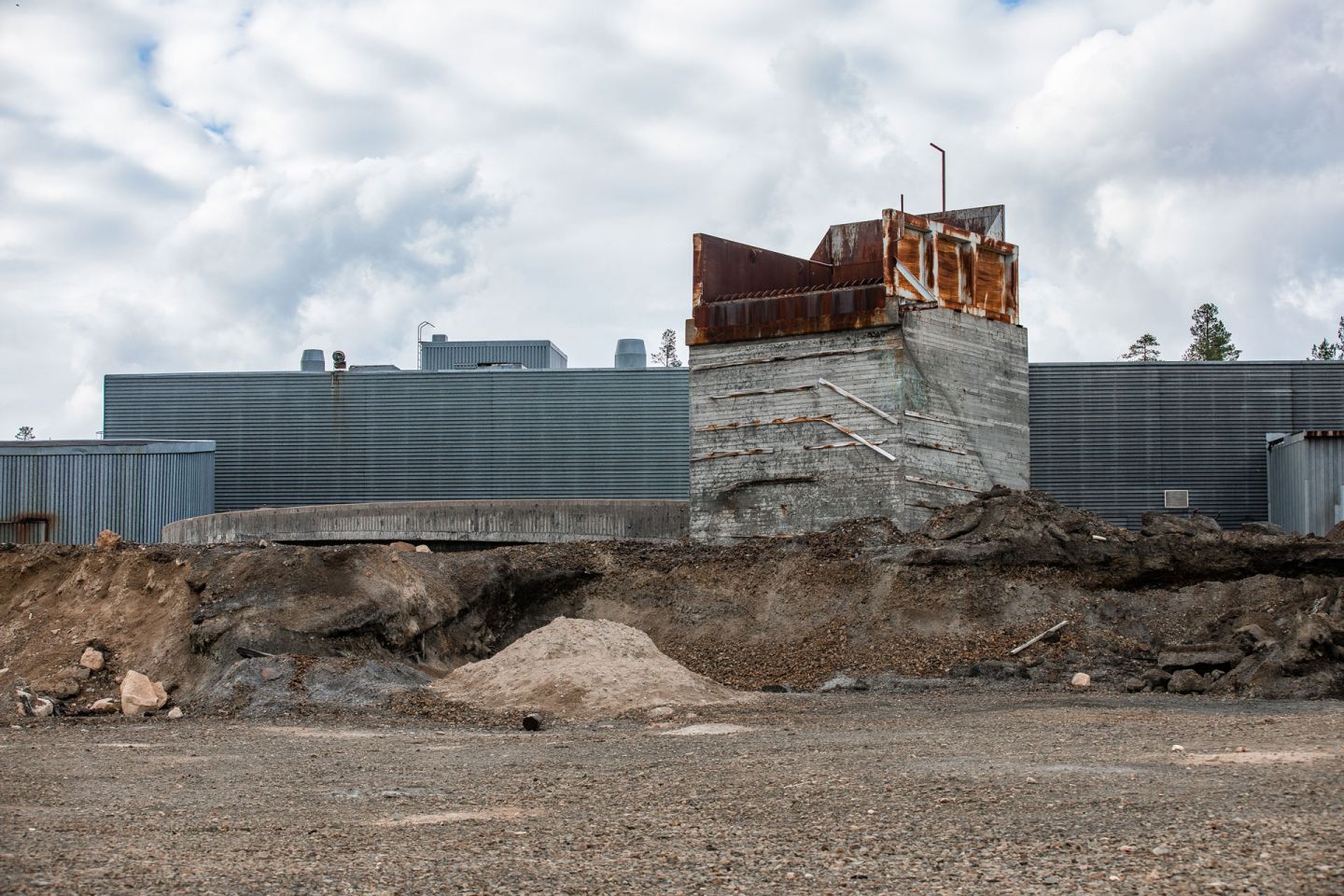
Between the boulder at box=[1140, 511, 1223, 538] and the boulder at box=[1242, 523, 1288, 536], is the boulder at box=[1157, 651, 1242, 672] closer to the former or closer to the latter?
the boulder at box=[1140, 511, 1223, 538]

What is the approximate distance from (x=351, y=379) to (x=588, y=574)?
13.0 meters

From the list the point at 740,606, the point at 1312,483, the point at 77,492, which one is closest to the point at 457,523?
the point at 740,606

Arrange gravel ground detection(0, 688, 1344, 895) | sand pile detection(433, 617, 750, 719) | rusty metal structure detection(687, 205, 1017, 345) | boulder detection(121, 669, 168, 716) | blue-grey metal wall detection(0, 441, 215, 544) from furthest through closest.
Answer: blue-grey metal wall detection(0, 441, 215, 544)
rusty metal structure detection(687, 205, 1017, 345)
boulder detection(121, 669, 168, 716)
sand pile detection(433, 617, 750, 719)
gravel ground detection(0, 688, 1344, 895)

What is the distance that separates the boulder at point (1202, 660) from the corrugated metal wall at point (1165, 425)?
1317cm

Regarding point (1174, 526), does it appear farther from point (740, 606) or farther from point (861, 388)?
point (740, 606)

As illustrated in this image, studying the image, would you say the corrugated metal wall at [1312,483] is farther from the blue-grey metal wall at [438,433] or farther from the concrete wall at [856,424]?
the blue-grey metal wall at [438,433]

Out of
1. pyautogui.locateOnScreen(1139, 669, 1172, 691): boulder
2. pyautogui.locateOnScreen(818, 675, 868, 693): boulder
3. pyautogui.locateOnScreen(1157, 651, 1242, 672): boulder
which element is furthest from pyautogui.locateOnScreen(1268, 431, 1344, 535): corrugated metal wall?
pyautogui.locateOnScreen(818, 675, 868, 693): boulder

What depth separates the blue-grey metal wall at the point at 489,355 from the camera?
4038 cm

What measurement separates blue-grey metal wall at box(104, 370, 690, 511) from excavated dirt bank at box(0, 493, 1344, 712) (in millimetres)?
9288

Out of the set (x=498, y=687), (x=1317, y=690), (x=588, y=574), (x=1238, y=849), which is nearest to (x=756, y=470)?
(x=588, y=574)

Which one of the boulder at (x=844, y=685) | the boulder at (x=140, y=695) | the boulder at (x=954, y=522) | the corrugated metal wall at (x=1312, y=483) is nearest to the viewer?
the boulder at (x=140, y=695)

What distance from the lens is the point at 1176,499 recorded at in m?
30.4

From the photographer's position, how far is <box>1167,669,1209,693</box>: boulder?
1677cm

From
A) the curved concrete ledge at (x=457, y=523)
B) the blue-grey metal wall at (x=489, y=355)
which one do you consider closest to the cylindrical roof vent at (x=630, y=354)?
the blue-grey metal wall at (x=489, y=355)
